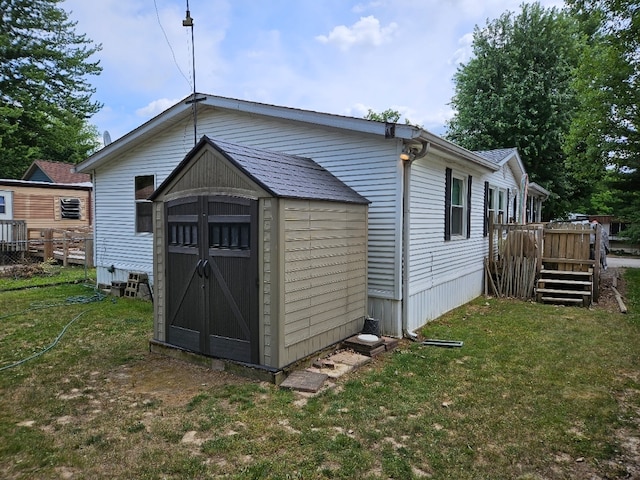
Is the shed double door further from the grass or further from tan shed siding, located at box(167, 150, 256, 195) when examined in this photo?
the grass

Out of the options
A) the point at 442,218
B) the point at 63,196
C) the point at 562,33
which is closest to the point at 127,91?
the point at 63,196

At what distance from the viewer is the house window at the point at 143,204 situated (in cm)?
945

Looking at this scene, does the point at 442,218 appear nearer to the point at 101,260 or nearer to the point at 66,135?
the point at 101,260

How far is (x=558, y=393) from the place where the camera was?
4.32 m

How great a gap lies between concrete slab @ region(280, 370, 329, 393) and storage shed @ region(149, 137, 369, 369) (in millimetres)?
174

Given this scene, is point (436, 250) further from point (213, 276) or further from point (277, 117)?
point (213, 276)

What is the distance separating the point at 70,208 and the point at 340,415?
1954cm

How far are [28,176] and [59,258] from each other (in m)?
12.1

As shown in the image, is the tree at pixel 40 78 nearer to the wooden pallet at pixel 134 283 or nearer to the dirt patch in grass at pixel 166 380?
the wooden pallet at pixel 134 283

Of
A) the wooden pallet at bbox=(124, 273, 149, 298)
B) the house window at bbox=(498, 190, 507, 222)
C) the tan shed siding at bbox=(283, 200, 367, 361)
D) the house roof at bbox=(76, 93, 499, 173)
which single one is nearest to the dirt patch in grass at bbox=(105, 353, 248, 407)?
the tan shed siding at bbox=(283, 200, 367, 361)

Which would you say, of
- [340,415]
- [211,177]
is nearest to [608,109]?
[211,177]

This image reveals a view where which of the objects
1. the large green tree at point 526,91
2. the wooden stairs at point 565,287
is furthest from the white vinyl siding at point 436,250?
the large green tree at point 526,91

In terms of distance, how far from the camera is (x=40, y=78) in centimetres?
2173

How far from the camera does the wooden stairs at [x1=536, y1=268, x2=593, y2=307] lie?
29.2 feet
